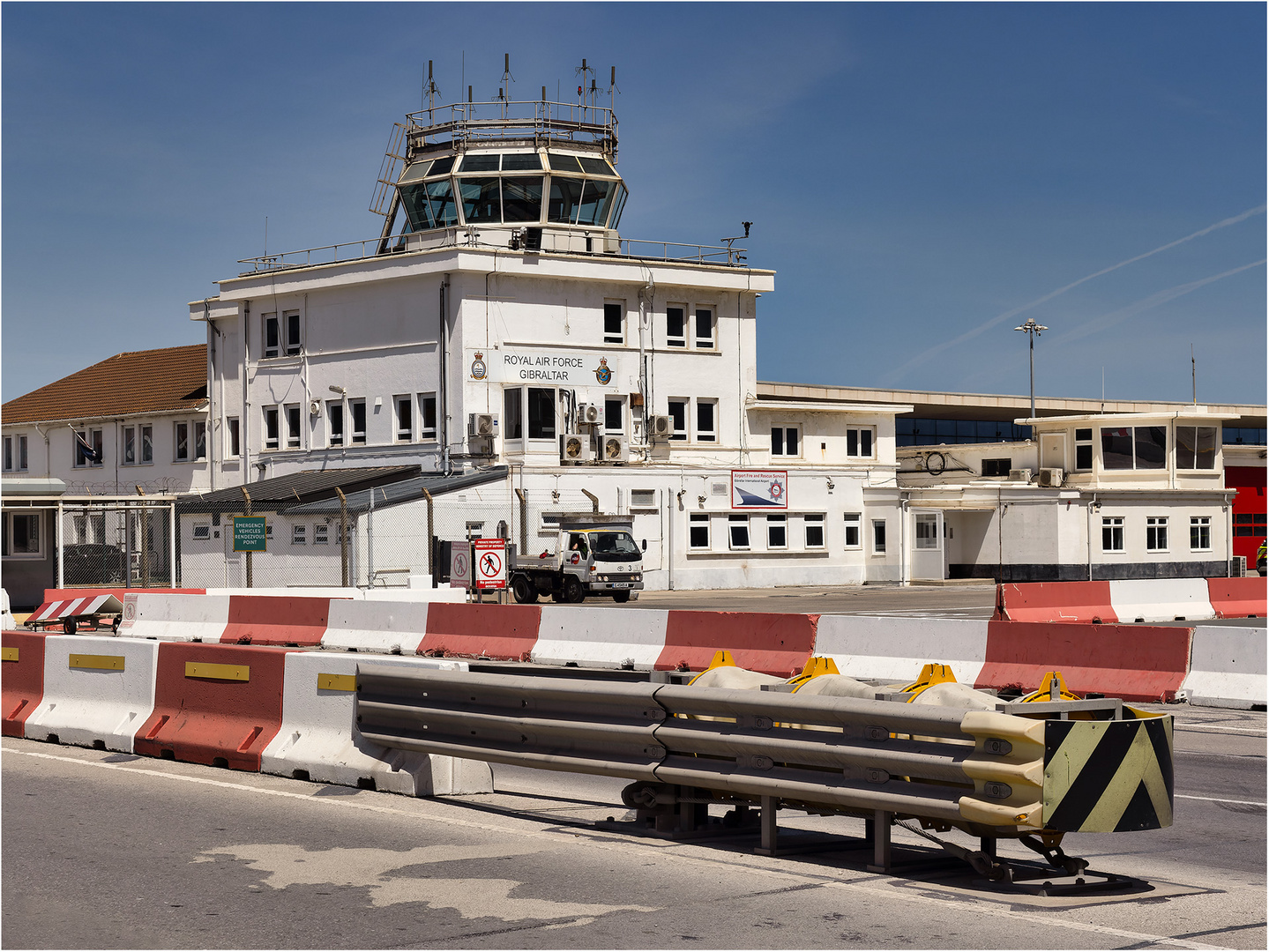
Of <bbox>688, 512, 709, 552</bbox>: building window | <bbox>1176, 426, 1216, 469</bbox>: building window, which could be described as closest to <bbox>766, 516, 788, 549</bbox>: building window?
<bbox>688, 512, 709, 552</bbox>: building window

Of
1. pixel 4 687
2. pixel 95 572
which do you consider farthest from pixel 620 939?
pixel 95 572

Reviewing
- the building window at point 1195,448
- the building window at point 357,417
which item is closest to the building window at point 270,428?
the building window at point 357,417

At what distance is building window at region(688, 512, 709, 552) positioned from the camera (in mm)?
46531

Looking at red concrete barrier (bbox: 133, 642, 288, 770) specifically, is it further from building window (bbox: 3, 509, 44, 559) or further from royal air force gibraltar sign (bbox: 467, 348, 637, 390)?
royal air force gibraltar sign (bbox: 467, 348, 637, 390)

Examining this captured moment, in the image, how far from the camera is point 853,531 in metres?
50.0

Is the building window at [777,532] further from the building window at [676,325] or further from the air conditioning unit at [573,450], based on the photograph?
the building window at [676,325]

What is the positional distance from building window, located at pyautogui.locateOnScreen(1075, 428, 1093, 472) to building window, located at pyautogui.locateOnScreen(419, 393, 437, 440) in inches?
976

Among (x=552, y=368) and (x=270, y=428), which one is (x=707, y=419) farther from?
(x=270, y=428)

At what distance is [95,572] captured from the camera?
3675cm

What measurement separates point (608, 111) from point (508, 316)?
39.5ft

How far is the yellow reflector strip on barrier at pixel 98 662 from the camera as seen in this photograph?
12359 millimetres

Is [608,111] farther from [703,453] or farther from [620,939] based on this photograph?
[620,939]

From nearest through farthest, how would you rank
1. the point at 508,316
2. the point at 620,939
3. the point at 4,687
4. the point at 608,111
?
the point at 620,939 < the point at 4,687 < the point at 508,316 < the point at 608,111

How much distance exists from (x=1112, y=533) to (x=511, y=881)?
4494cm
